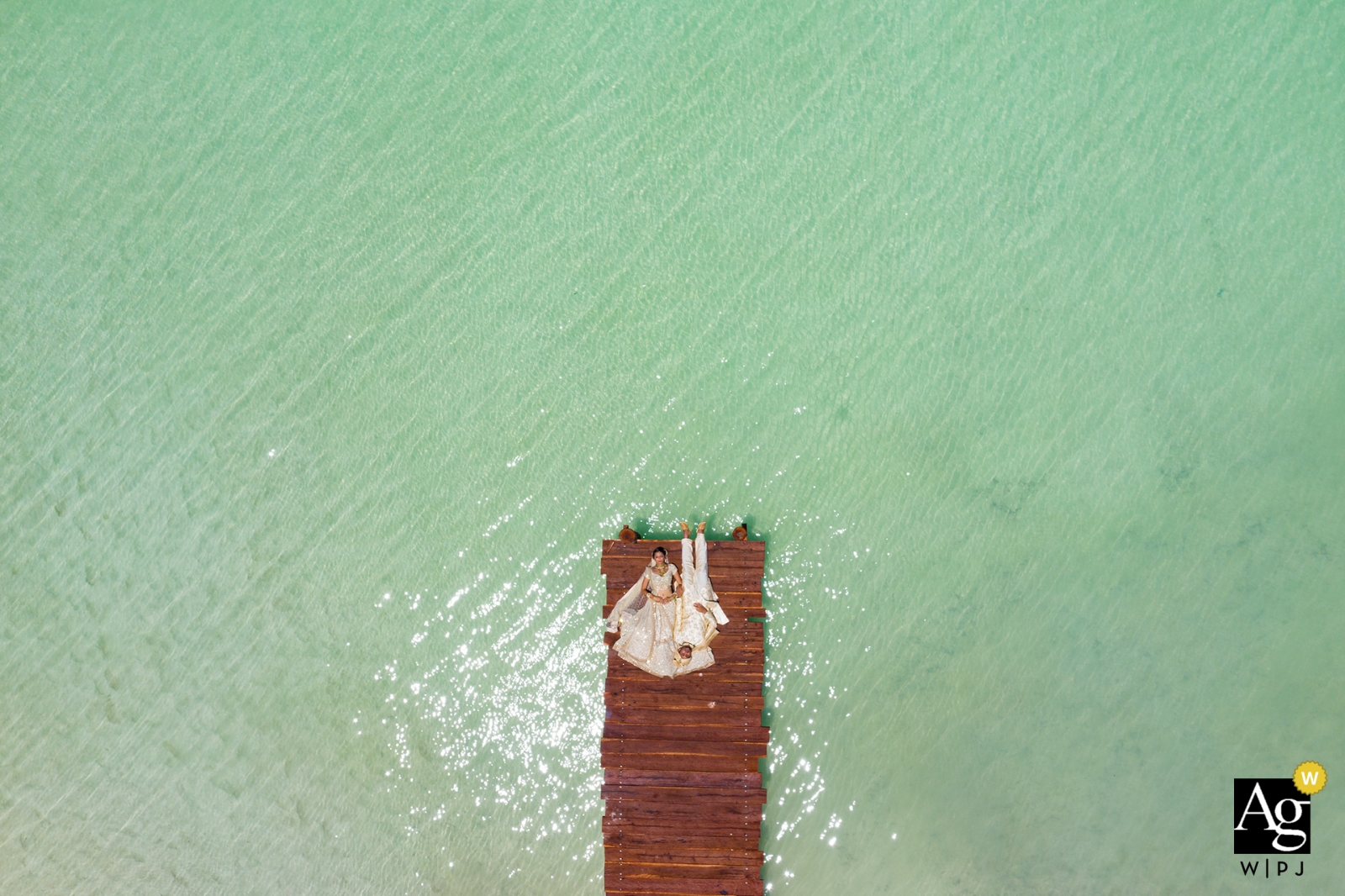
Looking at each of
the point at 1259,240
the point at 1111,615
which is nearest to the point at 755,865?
the point at 1111,615

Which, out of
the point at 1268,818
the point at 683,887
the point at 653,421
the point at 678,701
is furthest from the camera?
the point at 653,421

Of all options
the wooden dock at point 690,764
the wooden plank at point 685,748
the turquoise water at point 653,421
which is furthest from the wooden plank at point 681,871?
the wooden plank at point 685,748

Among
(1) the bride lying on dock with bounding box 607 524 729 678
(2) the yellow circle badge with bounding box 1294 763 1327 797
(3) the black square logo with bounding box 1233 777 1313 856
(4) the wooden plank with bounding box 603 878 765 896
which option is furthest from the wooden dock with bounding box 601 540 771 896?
(2) the yellow circle badge with bounding box 1294 763 1327 797

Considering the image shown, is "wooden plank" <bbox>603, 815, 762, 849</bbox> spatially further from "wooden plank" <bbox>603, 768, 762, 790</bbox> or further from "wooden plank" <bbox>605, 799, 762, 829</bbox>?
"wooden plank" <bbox>603, 768, 762, 790</bbox>

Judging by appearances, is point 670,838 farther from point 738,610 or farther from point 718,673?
point 738,610

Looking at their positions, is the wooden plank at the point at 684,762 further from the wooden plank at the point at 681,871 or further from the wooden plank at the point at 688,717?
the wooden plank at the point at 681,871

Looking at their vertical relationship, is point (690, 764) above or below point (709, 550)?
below


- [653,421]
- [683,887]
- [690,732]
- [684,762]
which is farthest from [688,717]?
[653,421]
